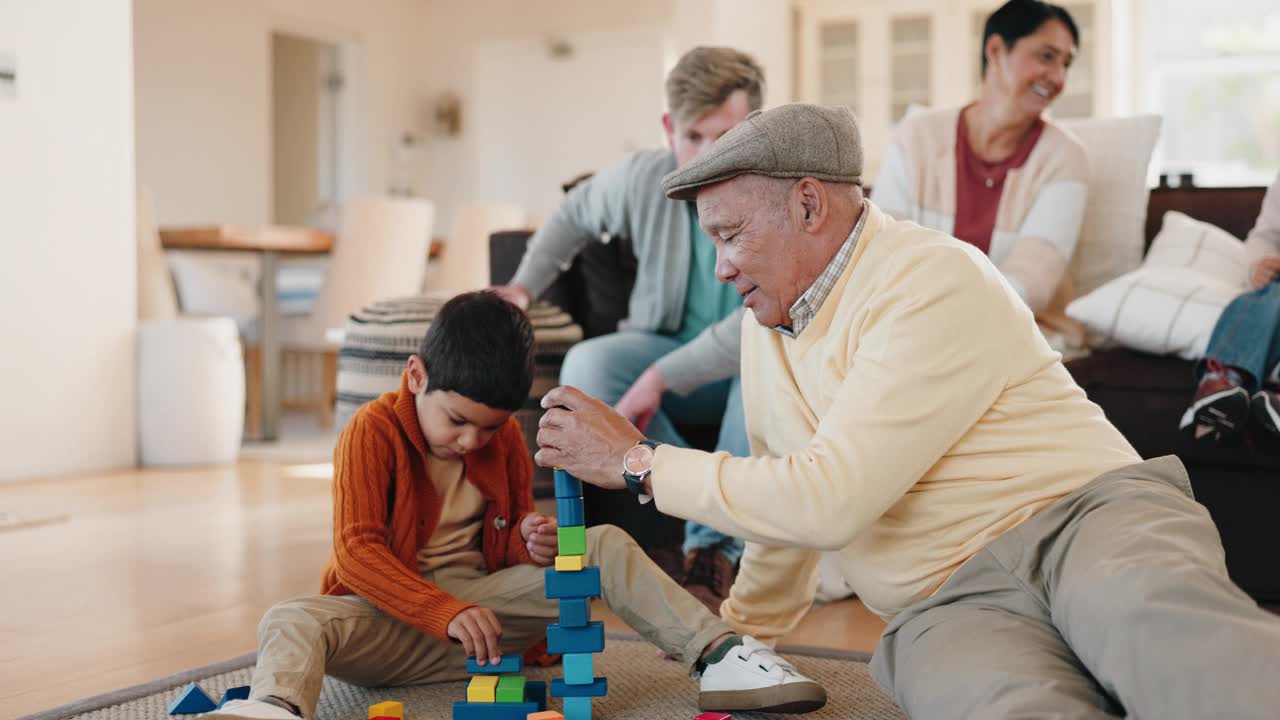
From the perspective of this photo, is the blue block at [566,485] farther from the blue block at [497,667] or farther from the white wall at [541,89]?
the white wall at [541,89]

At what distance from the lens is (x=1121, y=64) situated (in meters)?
7.04

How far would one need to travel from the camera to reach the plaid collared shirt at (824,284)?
1.40m

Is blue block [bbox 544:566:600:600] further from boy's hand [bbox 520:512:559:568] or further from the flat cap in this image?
the flat cap

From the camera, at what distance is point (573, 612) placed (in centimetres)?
142

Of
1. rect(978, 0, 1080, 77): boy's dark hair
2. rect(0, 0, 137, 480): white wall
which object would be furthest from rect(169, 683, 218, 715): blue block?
rect(0, 0, 137, 480): white wall

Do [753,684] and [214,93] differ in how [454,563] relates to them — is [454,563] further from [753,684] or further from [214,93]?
[214,93]

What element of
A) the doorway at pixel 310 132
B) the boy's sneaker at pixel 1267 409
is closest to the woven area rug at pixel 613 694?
the boy's sneaker at pixel 1267 409

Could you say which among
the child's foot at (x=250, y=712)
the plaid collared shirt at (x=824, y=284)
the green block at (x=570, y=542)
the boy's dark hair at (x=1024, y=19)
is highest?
the boy's dark hair at (x=1024, y=19)

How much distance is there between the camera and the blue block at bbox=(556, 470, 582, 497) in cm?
142

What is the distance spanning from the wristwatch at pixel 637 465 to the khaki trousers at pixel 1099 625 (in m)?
0.34

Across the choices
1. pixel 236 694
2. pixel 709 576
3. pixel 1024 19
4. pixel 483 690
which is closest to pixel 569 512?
pixel 483 690

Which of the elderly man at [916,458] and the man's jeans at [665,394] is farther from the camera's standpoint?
the man's jeans at [665,394]

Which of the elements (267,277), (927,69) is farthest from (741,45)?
(267,277)

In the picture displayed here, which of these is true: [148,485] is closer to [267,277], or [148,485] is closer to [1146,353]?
[267,277]
